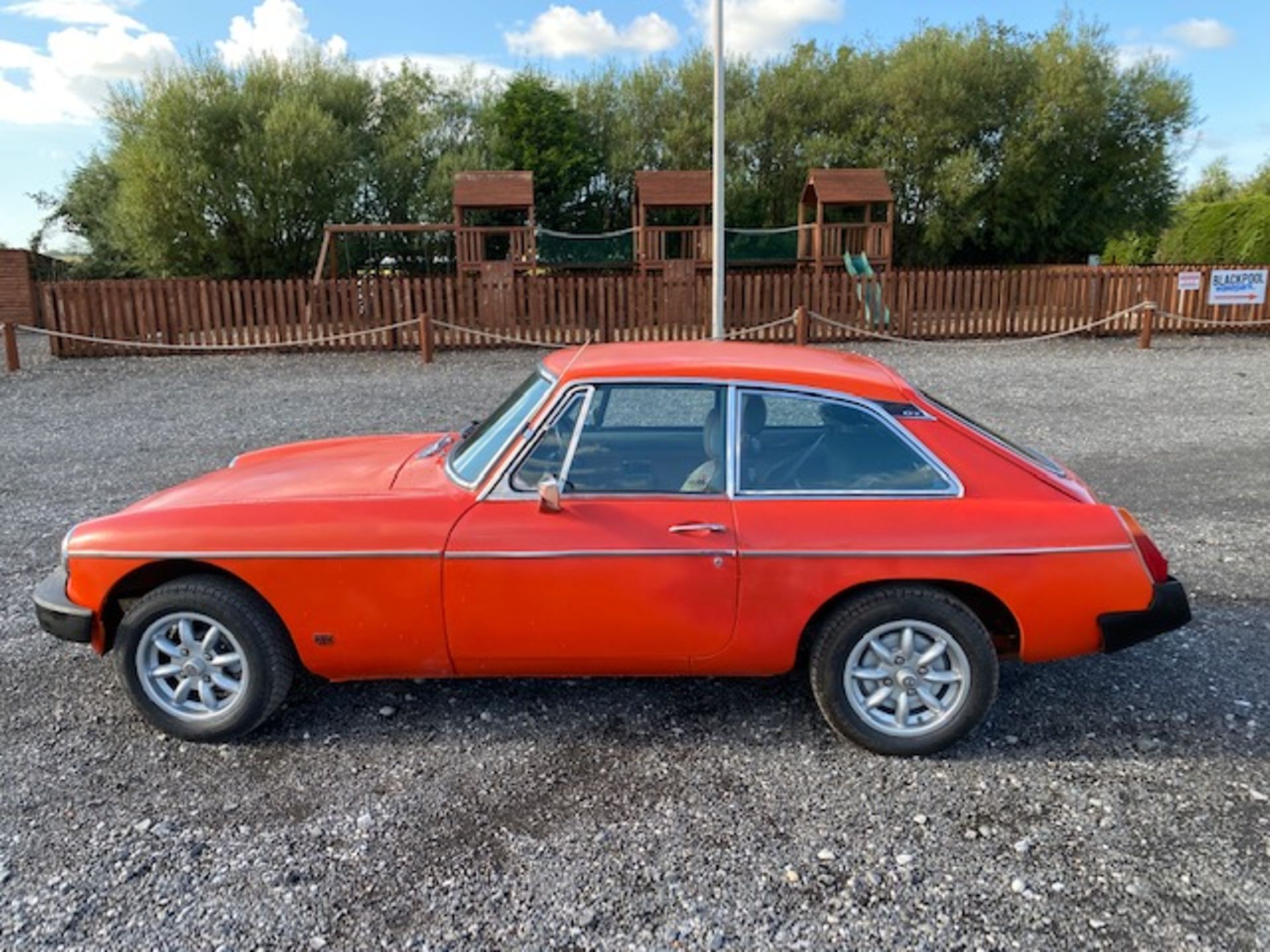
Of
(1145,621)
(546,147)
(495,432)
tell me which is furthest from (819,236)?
(1145,621)

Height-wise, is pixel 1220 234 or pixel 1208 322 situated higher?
pixel 1220 234

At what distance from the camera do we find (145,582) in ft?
11.6

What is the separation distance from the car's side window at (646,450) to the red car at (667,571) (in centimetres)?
1

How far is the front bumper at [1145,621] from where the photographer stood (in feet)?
10.8

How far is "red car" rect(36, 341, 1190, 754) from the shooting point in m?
3.26

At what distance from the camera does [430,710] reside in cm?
374

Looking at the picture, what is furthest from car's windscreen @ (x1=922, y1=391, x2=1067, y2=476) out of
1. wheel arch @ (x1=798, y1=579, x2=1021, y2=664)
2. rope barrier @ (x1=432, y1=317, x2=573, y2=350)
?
rope barrier @ (x1=432, y1=317, x2=573, y2=350)

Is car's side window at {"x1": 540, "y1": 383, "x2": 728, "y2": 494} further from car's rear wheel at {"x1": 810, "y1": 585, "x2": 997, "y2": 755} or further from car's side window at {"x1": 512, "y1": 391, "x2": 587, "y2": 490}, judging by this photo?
car's rear wheel at {"x1": 810, "y1": 585, "x2": 997, "y2": 755}

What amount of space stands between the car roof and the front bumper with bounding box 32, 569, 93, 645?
2.00m

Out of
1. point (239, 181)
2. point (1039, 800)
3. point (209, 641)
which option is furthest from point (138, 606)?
Result: point (239, 181)

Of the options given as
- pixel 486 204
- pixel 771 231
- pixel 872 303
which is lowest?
pixel 872 303

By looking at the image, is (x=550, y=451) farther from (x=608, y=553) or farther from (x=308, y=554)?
(x=308, y=554)

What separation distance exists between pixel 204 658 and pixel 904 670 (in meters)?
2.58

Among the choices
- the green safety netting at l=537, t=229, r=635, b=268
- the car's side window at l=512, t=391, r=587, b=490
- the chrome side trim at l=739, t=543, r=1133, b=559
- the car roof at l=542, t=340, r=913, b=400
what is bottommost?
the chrome side trim at l=739, t=543, r=1133, b=559
